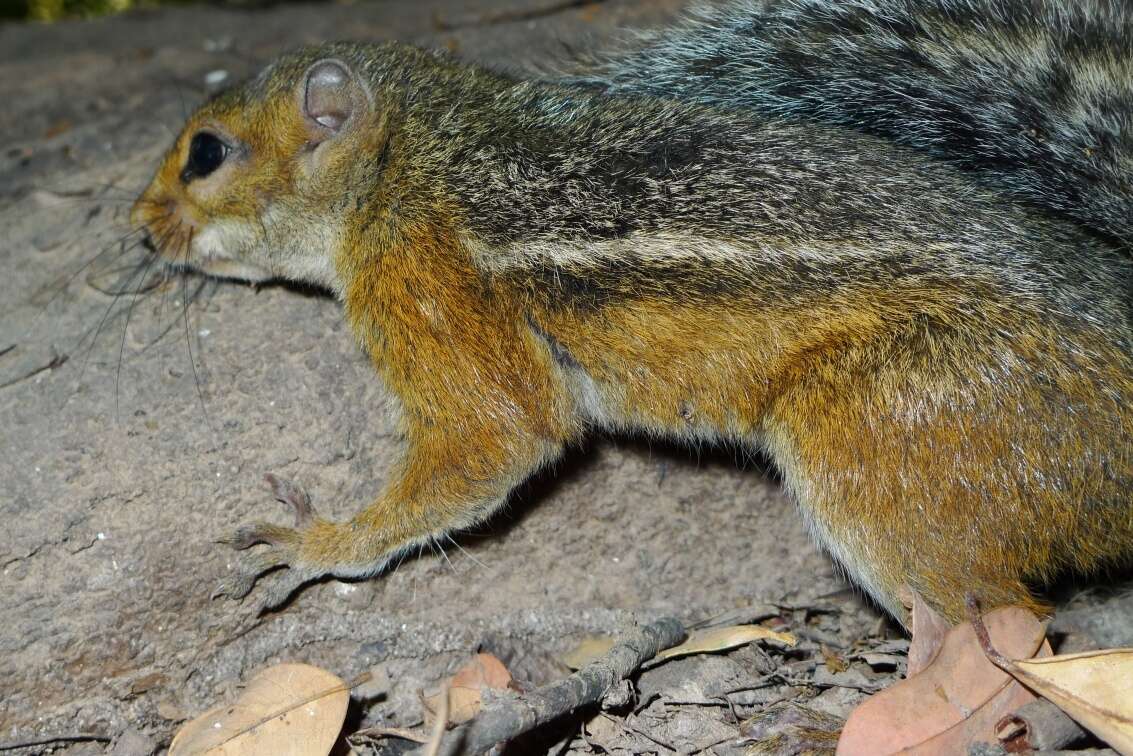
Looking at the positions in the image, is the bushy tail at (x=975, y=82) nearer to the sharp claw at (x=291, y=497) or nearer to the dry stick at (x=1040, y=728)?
the dry stick at (x=1040, y=728)

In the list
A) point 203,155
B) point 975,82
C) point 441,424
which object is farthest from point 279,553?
point 975,82

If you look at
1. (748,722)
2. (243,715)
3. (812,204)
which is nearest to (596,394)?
(812,204)

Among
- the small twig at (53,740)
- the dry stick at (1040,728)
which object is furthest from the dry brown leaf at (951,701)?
the small twig at (53,740)

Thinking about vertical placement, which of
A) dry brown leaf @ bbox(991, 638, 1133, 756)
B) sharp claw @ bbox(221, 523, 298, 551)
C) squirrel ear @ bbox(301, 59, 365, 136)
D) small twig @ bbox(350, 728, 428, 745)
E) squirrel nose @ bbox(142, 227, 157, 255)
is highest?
squirrel ear @ bbox(301, 59, 365, 136)

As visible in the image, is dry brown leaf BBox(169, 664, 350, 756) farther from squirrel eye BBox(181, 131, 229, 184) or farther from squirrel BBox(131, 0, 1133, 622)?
squirrel eye BBox(181, 131, 229, 184)

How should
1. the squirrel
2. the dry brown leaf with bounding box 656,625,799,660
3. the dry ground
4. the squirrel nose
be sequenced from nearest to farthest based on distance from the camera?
the squirrel → the dry ground → the dry brown leaf with bounding box 656,625,799,660 → the squirrel nose

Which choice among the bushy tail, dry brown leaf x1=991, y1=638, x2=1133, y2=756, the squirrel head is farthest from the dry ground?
the bushy tail

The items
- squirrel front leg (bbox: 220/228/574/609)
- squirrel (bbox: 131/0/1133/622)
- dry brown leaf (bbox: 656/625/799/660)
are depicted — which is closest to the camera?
squirrel (bbox: 131/0/1133/622)

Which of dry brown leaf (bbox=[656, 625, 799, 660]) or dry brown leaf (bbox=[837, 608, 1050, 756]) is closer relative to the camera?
dry brown leaf (bbox=[837, 608, 1050, 756])
